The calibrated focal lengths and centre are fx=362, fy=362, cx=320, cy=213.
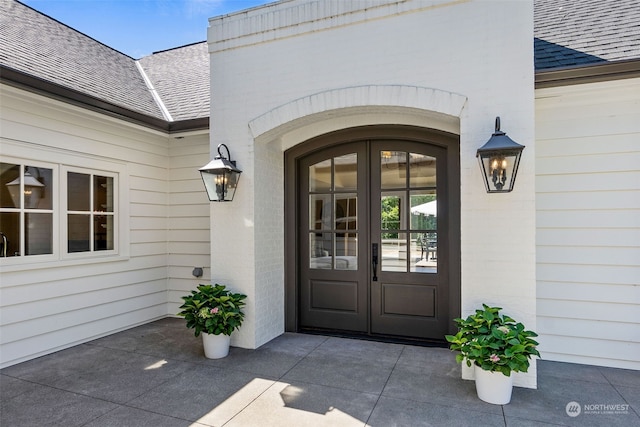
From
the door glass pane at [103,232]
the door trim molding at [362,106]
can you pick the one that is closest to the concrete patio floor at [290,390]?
the door glass pane at [103,232]

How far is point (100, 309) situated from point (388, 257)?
3.50m

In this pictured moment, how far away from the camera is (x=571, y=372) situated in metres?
3.25

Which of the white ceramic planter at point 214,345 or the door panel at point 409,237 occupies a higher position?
the door panel at point 409,237

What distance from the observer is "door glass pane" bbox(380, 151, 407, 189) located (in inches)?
163

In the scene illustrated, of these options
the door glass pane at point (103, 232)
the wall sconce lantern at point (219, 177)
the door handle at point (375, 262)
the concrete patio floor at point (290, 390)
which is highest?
the wall sconce lantern at point (219, 177)

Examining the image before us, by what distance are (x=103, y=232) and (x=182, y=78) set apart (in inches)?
115

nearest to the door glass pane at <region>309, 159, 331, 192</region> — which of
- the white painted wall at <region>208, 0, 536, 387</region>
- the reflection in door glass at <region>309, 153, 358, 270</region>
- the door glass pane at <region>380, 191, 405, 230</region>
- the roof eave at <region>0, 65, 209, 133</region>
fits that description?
the reflection in door glass at <region>309, 153, 358, 270</region>

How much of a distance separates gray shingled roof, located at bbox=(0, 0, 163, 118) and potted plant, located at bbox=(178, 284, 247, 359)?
98.3 inches

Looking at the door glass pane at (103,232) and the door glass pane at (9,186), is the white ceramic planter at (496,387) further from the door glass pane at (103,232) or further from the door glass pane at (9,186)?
the door glass pane at (9,186)

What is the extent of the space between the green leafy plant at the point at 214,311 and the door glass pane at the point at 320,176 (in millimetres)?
1598

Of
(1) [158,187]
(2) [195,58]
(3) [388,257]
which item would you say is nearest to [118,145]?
(1) [158,187]

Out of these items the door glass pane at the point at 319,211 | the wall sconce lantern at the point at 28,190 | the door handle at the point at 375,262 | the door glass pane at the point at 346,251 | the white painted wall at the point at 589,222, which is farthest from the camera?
the door glass pane at the point at 319,211

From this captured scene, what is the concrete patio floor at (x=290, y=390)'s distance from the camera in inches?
98.5

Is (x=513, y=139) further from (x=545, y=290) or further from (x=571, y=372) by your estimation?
(x=571, y=372)
